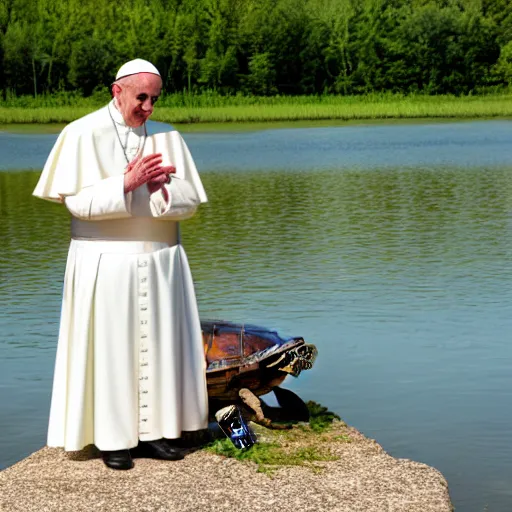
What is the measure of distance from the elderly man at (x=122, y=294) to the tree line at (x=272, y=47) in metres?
85.2

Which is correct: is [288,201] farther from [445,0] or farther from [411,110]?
[445,0]

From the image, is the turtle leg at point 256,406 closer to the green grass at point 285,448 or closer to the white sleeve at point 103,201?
the green grass at point 285,448

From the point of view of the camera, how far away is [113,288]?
6777mm

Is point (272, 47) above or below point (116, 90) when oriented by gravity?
below

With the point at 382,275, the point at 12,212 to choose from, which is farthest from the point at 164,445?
the point at 12,212

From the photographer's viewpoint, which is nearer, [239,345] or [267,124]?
[239,345]

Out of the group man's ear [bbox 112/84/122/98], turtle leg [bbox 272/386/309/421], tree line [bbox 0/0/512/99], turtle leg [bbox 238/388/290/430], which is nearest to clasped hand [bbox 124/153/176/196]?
man's ear [bbox 112/84/122/98]

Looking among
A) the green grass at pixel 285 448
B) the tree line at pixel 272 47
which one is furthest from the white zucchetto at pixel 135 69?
the tree line at pixel 272 47

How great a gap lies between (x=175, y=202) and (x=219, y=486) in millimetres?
1350

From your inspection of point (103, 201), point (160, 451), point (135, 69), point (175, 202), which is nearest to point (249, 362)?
point (160, 451)

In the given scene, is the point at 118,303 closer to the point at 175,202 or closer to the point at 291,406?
the point at 175,202

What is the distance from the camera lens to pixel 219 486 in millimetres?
6492

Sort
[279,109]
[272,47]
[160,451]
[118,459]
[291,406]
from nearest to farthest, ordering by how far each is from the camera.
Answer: [118,459], [160,451], [291,406], [279,109], [272,47]

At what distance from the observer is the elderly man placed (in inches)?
265
